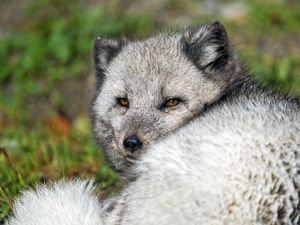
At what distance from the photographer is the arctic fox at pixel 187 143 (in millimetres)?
4289

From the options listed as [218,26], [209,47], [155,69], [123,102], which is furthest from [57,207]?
[218,26]

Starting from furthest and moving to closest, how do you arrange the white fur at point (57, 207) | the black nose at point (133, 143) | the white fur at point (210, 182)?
the black nose at point (133, 143), the white fur at point (57, 207), the white fur at point (210, 182)

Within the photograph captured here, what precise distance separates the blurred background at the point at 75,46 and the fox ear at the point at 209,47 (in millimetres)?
2317

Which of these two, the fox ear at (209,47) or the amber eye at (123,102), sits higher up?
the fox ear at (209,47)

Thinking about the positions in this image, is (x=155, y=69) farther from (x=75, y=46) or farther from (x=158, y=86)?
(x=75, y=46)

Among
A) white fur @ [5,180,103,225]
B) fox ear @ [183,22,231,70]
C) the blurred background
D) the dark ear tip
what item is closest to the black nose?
white fur @ [5,180,103,225]

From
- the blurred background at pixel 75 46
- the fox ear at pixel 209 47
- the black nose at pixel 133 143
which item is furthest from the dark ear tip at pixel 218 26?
the blurred background at pixel 75 46

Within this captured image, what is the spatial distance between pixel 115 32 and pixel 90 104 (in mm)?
4444

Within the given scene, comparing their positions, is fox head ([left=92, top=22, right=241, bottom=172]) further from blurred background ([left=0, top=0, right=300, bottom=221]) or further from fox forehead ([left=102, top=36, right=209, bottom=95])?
blurred background ([left=0, top=0, right=300, bottom=221])

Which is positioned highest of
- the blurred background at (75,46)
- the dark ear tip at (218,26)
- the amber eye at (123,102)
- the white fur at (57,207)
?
the dark ear tip at (218,26)

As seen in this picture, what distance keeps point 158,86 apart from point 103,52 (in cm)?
100

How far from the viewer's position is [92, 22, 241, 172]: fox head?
5699mm

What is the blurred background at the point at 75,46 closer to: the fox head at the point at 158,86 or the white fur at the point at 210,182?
the fox head at the point at 158,86

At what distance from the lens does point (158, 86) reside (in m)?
5.87
